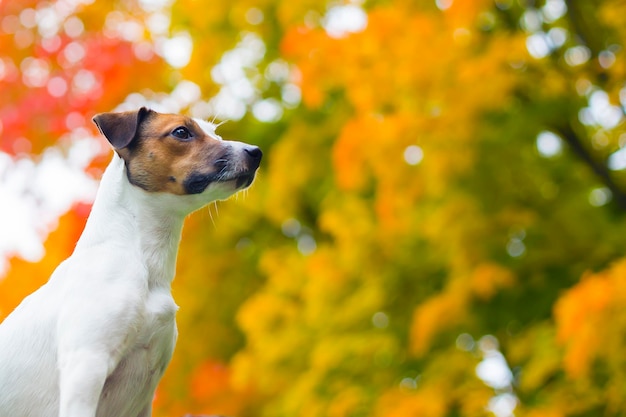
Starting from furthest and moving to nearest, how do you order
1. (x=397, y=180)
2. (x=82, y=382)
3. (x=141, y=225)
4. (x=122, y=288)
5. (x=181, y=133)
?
(x=397, y=180) < (x=181, y=133) < (x=141, y=225) < (x=122, y=288) < (x=82, y=382)

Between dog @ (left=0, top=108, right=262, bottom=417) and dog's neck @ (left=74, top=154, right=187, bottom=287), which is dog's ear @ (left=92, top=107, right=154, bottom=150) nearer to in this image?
dog @ (left=0, top=108, right=262, bottom=417)

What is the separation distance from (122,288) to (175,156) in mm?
596

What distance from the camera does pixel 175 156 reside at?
3.62 metres

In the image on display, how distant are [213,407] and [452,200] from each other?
533 centimetres

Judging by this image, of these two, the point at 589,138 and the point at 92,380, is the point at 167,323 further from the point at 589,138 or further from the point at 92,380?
the point at 589,138

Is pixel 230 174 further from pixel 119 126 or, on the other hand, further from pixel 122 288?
pixel 122 288

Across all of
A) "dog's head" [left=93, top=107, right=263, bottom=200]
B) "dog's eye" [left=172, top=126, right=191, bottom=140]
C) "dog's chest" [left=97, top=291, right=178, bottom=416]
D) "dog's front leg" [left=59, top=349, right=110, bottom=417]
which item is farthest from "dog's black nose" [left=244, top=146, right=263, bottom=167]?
"dog's front leg" [left=59, top=349, right=110, bottom=417]

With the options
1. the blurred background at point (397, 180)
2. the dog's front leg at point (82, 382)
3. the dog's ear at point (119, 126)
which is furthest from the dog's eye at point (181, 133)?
the blurred background at point (397, 180)

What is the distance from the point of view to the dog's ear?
11.8 feet

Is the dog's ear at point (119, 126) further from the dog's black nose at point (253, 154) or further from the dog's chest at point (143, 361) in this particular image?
the dog's chest at point (143, 361)

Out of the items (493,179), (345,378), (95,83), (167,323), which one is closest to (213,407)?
(345,378)

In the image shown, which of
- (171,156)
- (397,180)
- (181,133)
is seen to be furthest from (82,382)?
(397,180)

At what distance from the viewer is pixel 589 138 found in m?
10.4

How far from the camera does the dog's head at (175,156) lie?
357 centimetres
